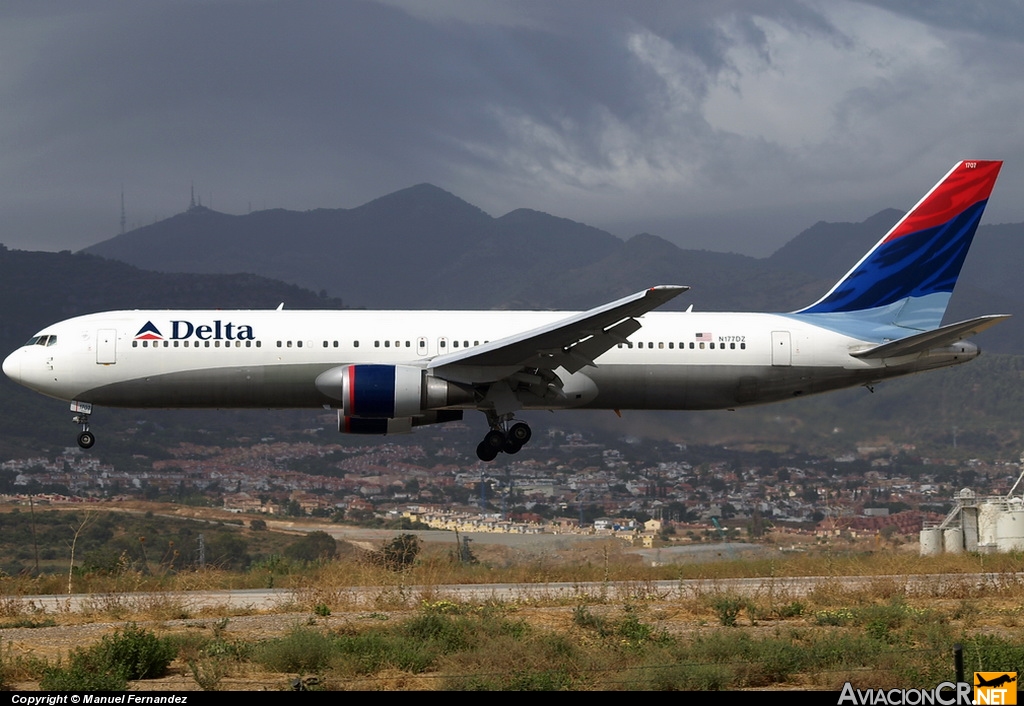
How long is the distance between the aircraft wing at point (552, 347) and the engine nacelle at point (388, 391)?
→ 0.47m

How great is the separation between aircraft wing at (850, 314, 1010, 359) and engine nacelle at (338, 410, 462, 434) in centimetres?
1176

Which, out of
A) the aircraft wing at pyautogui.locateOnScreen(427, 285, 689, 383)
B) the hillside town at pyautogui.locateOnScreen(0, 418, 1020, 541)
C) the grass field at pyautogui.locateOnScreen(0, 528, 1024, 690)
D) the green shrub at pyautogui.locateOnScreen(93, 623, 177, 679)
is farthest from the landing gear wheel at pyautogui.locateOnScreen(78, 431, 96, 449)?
the hillside town at pyautogui.locateOnScreen(0, 418, 1020, 541)

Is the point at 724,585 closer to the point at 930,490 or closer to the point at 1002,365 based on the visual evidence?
the point at 930,490

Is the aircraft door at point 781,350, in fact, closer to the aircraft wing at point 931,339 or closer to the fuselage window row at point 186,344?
the aircraft wing at point 931,339

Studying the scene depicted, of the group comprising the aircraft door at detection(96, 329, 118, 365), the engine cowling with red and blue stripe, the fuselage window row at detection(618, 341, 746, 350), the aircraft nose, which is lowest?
the engine cowling with red and blue stripe

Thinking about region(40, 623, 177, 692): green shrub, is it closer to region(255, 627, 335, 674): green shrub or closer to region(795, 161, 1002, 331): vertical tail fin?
region(255, 627, 335, 674): green shrub

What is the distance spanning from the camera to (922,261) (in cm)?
3756

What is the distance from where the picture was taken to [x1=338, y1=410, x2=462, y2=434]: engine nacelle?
33.2m

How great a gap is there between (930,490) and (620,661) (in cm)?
7799

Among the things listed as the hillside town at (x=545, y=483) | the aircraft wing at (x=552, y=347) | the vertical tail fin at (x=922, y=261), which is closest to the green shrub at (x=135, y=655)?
the aircraft wing at (x=552, y=347)

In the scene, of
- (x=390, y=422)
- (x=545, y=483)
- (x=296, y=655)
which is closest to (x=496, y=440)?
(x=390, y=422)

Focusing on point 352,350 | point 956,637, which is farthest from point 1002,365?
point 956,637

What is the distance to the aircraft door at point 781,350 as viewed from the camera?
34.6m

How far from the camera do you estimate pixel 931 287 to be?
122ft
